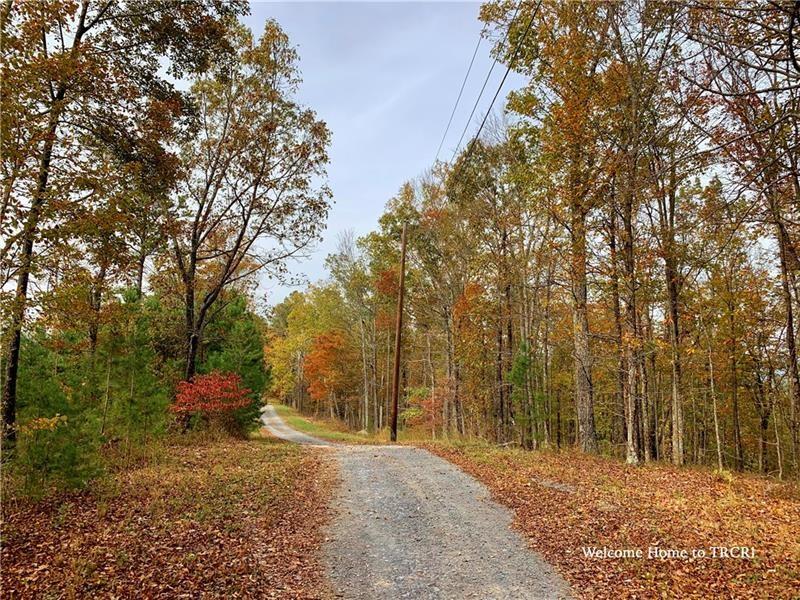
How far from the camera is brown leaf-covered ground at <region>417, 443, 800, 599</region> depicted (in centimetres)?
475

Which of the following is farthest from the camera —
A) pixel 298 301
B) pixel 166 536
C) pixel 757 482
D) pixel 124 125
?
pixel 298 301

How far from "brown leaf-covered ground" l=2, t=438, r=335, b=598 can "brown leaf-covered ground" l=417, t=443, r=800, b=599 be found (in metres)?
3.17

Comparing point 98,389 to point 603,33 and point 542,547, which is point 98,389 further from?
point 603,33

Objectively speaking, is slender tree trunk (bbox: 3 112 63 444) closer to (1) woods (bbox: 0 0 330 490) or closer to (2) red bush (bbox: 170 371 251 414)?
(1) woods (bbox: 0 0 330 490)

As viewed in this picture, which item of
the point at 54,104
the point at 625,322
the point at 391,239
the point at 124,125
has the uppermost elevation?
the point at 391,239

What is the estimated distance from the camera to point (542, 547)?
19.8 ft

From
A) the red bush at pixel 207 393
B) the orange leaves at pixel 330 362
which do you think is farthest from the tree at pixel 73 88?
the orange leaves at pixel 330 362

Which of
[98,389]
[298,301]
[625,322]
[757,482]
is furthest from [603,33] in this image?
[298,301]

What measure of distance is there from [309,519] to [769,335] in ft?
58.7

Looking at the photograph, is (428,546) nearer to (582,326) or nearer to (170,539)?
(170,539)

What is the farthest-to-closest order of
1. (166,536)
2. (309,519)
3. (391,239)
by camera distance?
1. (391,239)
2. (309,519)
3. (166,536)

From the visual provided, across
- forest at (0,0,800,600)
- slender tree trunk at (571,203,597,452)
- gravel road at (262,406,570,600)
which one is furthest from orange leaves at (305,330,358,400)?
gravel road at (262,406,570,600)

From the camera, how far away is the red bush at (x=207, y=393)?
1435cm

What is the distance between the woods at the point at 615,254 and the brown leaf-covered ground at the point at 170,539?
251 inches
